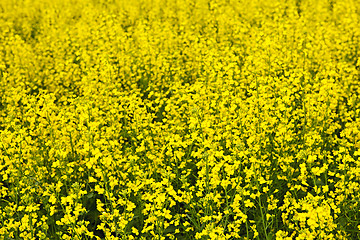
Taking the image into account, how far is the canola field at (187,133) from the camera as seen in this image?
456 cm

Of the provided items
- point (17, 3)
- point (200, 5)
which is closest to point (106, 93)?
point (200, 5)

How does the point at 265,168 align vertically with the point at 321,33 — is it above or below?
below

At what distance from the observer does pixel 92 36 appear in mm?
8805

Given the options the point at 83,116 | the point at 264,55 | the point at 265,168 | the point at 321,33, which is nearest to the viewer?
the point at 265,168

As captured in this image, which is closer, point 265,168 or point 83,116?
point 265,168

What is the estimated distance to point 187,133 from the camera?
20.6 ft

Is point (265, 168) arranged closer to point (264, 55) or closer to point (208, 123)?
point (208, 123)

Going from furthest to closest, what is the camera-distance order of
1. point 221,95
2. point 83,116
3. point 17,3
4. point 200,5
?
point 17,3
point 200,5
point 221,95
point 83,116

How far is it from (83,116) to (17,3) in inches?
320

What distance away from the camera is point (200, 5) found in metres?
10.7

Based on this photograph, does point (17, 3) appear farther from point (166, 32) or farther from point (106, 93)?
point (106, 93)

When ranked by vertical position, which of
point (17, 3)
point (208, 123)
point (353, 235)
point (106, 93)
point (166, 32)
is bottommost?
point (353, 235)

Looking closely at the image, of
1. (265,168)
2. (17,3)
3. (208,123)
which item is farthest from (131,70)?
(17,3)

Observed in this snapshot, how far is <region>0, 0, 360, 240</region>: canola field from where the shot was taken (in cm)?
456
